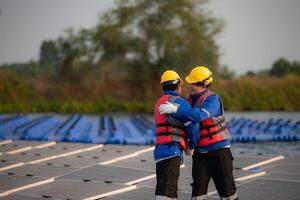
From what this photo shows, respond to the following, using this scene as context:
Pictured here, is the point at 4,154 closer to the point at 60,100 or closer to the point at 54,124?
the point at 54,124

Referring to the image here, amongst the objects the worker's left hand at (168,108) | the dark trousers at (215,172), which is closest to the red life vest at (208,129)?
the dark trousers at (215,172)

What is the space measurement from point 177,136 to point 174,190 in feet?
1.48

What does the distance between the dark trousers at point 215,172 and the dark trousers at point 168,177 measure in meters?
0.21

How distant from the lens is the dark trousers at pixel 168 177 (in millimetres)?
4652

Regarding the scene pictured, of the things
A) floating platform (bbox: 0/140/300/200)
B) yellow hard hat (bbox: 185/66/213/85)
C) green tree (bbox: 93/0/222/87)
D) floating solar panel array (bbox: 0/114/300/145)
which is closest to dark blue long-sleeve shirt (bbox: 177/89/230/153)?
yellow hard hat (bbox: 185/66/213/85)

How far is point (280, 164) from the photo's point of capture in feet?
27.4

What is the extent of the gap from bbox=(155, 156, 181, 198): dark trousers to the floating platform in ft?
4.89

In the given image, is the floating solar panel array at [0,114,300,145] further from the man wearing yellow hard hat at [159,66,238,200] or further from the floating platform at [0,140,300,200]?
the man wearing yellow hard hat at [159,66,238,200]

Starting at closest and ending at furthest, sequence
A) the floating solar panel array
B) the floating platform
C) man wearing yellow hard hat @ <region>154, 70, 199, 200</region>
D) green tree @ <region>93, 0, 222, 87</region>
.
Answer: man wearing yellow hard hat @ <region>154, 70, 199, 200</region>
the floating platform
the floating solar panel array
green tree @ <region>93, 0, 222, 87</region>

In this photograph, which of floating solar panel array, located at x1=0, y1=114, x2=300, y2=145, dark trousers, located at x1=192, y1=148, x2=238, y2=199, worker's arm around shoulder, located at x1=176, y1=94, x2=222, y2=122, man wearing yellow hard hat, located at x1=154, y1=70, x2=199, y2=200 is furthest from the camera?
floating solar panel array, located at x1=0, y1=114, x2=300, y2=145

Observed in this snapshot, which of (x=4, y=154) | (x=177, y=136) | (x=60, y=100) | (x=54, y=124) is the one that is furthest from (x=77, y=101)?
(x=177, y=136)

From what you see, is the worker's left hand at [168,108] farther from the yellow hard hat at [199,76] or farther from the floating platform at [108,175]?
the floating platform at [108,175]

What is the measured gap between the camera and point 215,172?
4.81 m

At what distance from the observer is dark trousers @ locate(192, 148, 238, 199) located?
15.6 ft
